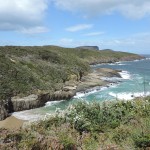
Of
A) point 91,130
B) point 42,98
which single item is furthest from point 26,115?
point 91,130

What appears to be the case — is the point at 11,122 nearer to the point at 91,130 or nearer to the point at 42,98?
the point at 42,98

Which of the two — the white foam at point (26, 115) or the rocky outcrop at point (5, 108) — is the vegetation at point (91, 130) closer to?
the white foam at point (26, 115)

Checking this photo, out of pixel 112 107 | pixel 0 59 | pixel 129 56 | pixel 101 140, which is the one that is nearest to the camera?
pixel 101 140

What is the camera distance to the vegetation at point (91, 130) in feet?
30.7

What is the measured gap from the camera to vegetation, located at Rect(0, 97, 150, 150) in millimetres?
9344

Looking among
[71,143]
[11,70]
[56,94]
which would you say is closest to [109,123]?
[71,143]

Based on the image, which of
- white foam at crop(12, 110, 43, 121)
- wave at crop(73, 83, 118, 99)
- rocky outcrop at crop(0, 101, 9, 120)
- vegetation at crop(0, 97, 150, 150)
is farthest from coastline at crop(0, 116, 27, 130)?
vegetation at crop(0, 97, 150, 150)

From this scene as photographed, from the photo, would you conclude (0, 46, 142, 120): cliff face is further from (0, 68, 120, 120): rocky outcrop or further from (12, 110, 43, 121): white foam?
(12, 110, 43, 121): white foam

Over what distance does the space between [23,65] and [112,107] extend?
48.7m

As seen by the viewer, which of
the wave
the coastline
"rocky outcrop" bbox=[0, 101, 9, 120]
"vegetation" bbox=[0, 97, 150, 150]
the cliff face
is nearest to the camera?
"vegetation" bbox=[0, 97, 150, 150]

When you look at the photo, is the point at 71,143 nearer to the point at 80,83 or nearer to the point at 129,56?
the point at 80,83

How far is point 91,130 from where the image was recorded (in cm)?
1271

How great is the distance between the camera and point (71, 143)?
9.50 m

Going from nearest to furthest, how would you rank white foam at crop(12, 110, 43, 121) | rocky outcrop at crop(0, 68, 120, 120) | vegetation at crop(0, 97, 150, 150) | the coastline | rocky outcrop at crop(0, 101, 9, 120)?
vegetation at crop(0, 97, 150, 150)
the coastline
rocky outcrop at crop(0, 101, 9, 120)
white foam at crop(12, 110, 43, 121)
rocky outcrop at crop(0, 68, 120, 120)
